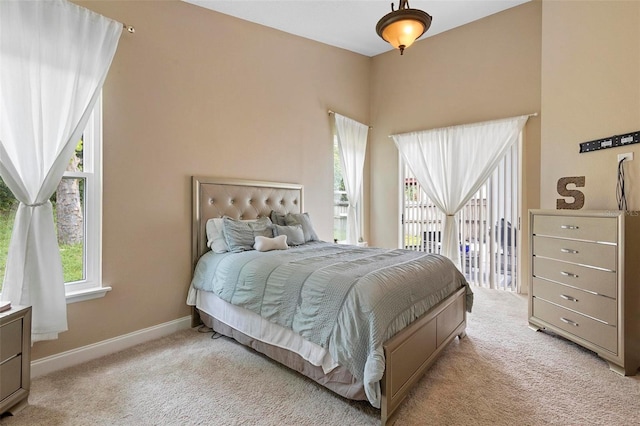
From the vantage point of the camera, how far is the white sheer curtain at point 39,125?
6.51 feet

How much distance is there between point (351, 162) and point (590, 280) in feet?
10.0

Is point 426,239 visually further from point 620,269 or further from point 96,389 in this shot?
point 96,389

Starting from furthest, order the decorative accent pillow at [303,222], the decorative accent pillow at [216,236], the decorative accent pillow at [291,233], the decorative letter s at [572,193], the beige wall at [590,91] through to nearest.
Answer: the decorative accent pillow at [303,222] < the decorative accent pillow at [291,233] < the decorative accent pillow at [216,236] < the decorative letter s at [572,193] < the beige wall at [590,91]

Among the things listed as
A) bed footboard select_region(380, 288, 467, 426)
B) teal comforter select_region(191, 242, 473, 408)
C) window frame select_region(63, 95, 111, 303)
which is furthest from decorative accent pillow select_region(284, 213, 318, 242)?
window frame select_region(63, 95, 111, 303)

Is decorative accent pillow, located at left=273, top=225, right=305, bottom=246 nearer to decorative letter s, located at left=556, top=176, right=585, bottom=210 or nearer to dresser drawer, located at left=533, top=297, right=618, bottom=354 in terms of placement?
dresser drawer, located at left=533, top=297, right=618, bottom=354

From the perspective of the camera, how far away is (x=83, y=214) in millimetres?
2424

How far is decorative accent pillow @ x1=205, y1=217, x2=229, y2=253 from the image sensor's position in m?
2.85

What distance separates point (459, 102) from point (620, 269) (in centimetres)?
282

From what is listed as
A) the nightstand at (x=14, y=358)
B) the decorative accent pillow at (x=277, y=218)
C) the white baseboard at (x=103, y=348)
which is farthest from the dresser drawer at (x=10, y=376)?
the decorative accent pillow at (x=277, y=218)

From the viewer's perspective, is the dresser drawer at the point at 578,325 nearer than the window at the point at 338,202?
Yes

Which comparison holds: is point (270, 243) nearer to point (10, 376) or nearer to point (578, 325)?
point (10, 376)

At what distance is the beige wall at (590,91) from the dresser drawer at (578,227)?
1.46 ft

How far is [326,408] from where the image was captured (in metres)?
1.79

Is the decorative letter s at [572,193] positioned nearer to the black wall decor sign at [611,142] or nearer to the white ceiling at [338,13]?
the black wall decor sign at [611,142]
